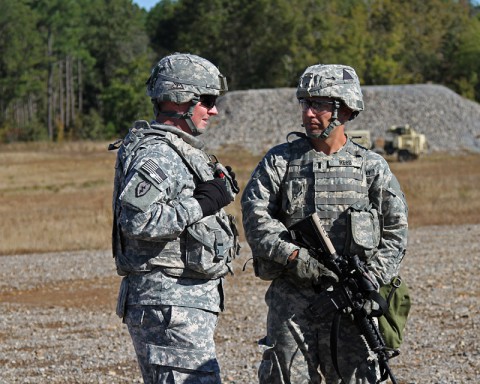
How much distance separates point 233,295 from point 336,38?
85752mm

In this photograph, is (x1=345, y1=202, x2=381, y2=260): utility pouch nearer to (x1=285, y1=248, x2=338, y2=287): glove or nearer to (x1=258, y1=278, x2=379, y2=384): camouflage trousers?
(x1=285, y1=248, x2=338, y2=287): glove

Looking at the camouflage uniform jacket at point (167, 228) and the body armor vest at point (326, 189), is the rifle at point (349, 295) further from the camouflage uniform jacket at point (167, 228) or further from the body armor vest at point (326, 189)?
the camouflage uniform jacket at point (167, 228)

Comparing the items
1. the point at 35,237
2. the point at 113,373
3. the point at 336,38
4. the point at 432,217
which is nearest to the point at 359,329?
the point at 113,373

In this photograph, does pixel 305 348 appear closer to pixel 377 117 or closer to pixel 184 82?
pixel 184 82

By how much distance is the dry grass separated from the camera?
64.9ft

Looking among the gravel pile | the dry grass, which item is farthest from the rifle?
the gravel pile

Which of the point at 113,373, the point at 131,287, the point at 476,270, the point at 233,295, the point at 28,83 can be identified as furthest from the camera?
the point at 28,83

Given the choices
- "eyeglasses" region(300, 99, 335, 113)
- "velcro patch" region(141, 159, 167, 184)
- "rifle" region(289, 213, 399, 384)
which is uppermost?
"eyeglasses" region(300, 99, 335, 113)

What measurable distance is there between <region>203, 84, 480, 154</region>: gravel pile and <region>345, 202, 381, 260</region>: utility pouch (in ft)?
171

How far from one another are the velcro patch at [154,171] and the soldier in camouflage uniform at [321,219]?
2.01 feet

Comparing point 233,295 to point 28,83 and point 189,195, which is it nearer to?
point 189,195

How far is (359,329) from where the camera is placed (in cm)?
503

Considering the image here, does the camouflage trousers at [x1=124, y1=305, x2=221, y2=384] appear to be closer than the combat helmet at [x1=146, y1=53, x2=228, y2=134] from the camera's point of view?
Yes

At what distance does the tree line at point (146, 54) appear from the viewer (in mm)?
89062
